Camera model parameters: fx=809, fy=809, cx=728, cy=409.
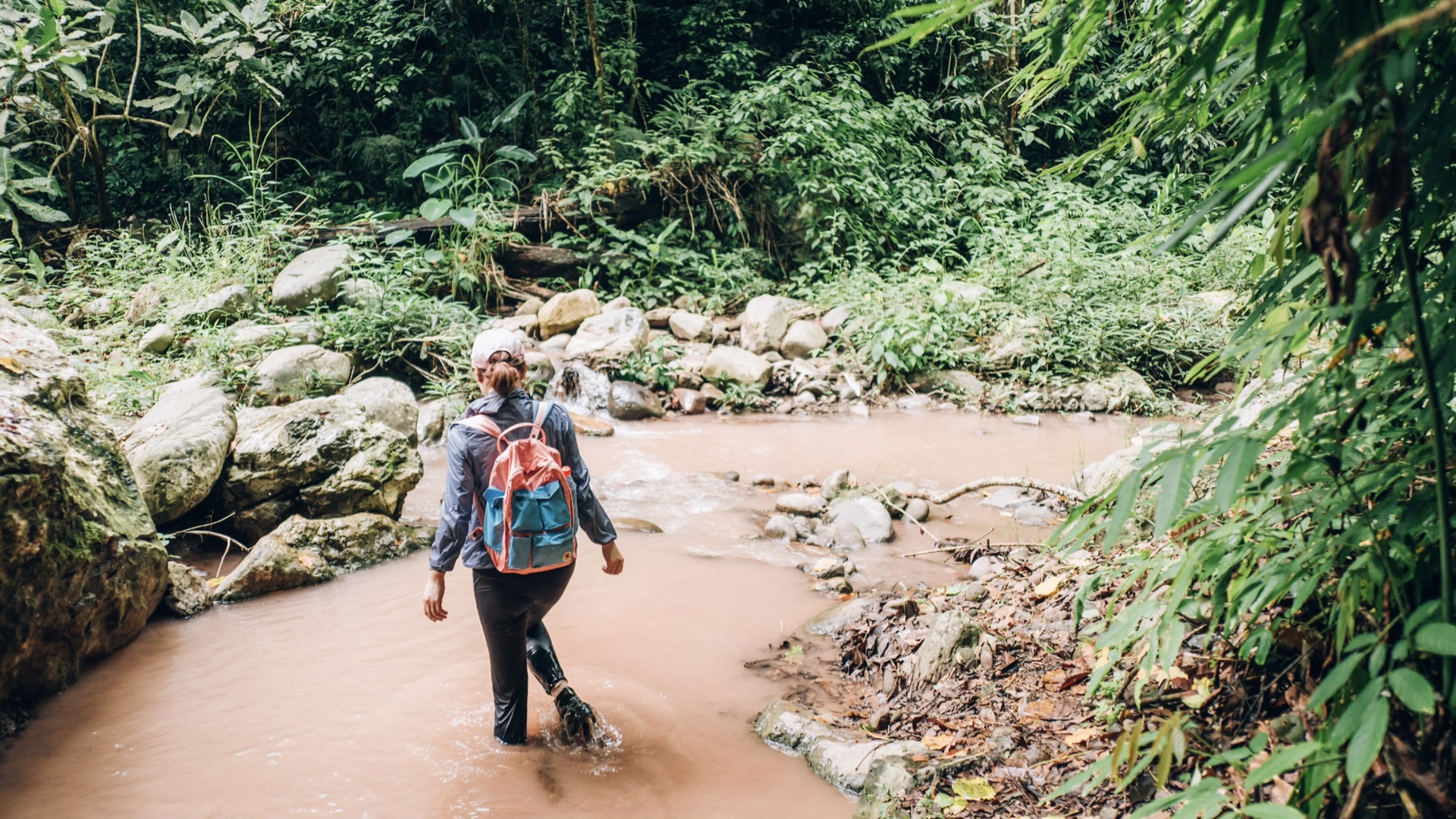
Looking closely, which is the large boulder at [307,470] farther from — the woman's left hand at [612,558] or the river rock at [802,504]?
the woman's left hand at [612,558]

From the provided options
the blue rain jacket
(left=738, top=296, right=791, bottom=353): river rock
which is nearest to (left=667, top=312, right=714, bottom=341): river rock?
(left=738, top=296, right=791, bottom=353): river rock

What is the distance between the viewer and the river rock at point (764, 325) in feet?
34.0

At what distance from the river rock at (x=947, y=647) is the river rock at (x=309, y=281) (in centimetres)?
812

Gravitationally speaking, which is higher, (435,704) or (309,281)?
(309,281)

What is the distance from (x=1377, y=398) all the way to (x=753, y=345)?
903cm

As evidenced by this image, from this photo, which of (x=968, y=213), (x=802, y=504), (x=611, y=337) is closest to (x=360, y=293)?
(x=611, y=337)

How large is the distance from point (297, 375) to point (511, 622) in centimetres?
555

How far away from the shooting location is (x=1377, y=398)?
1421 mm

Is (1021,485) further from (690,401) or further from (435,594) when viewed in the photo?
(690,401)

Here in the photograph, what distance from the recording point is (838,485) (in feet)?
20.1

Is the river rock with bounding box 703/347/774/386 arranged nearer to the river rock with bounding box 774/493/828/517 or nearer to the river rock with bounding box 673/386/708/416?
the river rock with bounding box 673/386/708/416

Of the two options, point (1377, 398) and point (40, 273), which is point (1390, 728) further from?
point (40, 273)

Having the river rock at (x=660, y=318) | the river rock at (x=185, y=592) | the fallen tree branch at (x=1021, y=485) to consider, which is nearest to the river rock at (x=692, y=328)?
the river rock at (x=660, y=318)

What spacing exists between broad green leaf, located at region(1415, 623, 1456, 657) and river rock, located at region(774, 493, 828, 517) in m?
4.69
